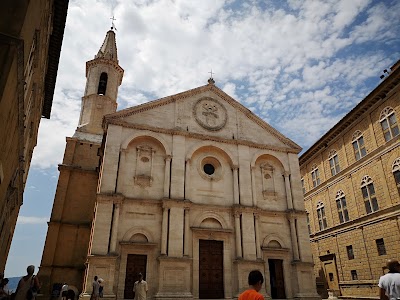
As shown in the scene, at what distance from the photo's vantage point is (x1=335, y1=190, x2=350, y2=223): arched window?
27.1 metres

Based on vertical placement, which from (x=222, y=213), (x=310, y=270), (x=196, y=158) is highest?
(x=196, y=158)

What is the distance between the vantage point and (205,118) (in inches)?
901

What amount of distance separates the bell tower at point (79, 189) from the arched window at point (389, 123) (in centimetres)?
2206

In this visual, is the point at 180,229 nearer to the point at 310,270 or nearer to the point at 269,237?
the point at 269,237

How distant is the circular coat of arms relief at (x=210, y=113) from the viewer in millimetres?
22692

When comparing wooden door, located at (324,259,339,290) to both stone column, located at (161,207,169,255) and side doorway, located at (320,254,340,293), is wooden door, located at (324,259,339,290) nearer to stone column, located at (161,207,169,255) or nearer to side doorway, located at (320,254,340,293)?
side doorway, located at (320,254,340,293)

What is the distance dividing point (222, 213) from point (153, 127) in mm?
7349

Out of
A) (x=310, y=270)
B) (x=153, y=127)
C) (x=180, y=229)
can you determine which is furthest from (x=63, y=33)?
(x=310, y=270)

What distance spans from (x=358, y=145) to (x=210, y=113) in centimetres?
1296

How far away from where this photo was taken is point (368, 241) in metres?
23.9

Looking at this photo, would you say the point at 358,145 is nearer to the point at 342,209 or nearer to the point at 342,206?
the point at 342,206

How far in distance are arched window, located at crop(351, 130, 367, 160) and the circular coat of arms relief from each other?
1159 centimetres

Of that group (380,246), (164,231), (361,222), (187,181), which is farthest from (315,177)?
(164,231)

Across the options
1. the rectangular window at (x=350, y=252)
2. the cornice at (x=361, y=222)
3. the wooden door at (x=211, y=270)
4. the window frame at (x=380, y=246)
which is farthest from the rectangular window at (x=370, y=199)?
the wooden door at (x=211, y=270)
